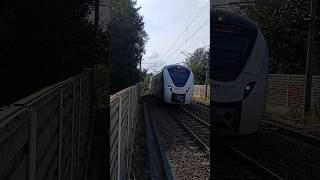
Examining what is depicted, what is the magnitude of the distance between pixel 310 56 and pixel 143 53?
777 millimetres

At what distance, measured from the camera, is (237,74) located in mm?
2494

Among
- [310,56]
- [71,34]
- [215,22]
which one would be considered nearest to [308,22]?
[310,56]

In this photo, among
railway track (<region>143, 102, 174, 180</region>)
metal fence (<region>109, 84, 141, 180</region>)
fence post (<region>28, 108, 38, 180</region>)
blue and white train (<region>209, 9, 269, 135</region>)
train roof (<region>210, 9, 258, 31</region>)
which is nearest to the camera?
fence post (<region>28, 108, 38, 180</region>)

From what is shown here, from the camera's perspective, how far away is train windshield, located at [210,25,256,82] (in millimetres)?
2268

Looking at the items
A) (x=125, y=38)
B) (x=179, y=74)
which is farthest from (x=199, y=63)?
(x=125, y=38)

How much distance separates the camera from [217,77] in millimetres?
2254

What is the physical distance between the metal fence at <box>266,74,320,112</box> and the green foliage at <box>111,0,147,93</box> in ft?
2.19

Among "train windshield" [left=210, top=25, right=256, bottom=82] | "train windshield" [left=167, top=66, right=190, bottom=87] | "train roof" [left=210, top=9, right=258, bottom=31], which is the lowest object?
"train windshield" [left=167, top=66, right=190, bottom=87]

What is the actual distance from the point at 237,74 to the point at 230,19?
0.33 metres

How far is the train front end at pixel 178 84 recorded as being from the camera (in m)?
2.26

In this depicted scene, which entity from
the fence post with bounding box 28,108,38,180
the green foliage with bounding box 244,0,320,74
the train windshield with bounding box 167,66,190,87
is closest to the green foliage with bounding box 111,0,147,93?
the train windshield with bounding box 167,66,190,87

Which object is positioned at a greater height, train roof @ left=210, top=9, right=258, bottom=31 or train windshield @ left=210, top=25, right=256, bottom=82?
train roof @ left=210, top=9, right=258, bottom=31

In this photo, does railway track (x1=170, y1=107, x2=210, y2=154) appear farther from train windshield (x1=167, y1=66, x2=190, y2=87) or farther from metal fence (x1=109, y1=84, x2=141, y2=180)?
metal fence (x1=109, y1=84, x2=141, y2=180)

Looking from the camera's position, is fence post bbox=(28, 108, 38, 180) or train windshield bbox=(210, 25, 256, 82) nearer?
fence post bbox=(28, 108, 38, 180)
